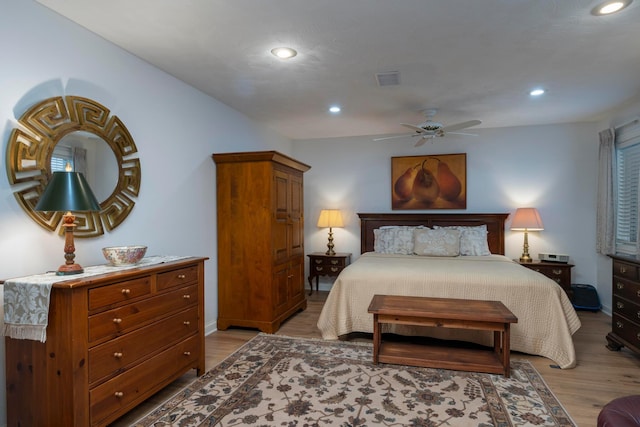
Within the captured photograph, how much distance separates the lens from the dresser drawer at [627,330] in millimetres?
3018

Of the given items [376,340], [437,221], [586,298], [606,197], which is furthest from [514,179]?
[376,340]

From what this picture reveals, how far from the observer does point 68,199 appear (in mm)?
1958

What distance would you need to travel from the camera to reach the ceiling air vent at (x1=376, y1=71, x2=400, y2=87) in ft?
10.8

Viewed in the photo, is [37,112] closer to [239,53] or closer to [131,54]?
[131,54]

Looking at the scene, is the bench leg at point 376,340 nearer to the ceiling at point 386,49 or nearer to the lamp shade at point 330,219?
the ceiling at point 386,49

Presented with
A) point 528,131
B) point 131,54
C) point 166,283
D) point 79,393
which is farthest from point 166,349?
point 528,131

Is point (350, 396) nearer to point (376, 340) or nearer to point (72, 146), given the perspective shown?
point (376, 340)

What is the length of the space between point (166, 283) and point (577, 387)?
3067 mm

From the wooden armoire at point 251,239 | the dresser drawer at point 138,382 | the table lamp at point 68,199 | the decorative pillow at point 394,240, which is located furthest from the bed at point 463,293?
the table lamp at point 68,199

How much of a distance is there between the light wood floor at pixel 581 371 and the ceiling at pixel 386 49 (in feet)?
8.37

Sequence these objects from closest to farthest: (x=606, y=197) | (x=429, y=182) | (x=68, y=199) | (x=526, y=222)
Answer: (x=68, y=199), (x=606, y=197), (x=526, y=222), (x=429, y=182)

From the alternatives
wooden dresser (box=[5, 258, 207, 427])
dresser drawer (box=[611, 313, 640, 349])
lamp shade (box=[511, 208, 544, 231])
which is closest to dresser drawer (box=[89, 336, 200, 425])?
wooden dresser (box=[5, 258, 207, 427])

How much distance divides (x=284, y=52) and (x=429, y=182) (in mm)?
3455

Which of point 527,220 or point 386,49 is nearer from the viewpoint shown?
point 386,49
